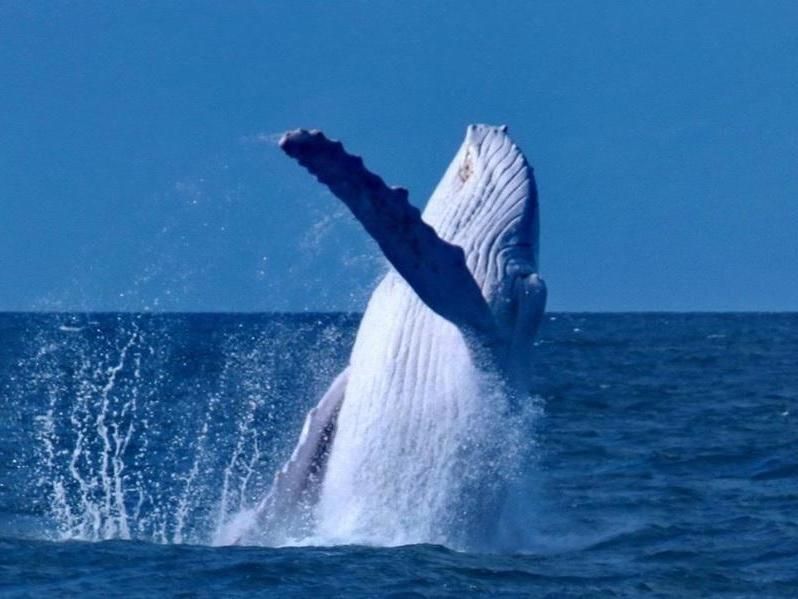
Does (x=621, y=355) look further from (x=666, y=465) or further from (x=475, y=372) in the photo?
(x=475, y=372)

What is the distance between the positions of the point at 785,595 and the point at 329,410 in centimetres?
286

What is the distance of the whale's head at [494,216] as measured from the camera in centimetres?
→ 934

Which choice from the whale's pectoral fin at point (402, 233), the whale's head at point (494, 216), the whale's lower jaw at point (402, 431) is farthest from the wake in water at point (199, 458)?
the whale's pectoral fin at point (402, 233)

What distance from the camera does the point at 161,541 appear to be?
11172 mm

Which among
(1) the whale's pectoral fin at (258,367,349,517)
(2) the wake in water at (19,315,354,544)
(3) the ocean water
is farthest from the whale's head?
(2) the wake in water at (19,315,354,544)

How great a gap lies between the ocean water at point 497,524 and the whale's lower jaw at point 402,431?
0.21 metres

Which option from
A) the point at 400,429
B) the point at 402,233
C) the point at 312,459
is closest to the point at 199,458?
the point at 312,459

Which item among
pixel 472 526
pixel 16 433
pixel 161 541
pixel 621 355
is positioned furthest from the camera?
pixel 621 355

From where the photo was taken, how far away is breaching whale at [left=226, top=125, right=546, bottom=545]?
30.7ft

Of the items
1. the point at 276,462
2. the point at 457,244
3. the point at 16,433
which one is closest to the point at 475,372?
the point at 457,244

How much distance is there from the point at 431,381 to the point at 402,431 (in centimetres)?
34

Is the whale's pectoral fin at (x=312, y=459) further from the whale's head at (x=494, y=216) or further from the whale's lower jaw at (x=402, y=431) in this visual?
the whale's head at (x=494, y=216)

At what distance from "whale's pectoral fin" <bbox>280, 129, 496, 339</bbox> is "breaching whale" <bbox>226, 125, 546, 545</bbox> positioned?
3 centimetres

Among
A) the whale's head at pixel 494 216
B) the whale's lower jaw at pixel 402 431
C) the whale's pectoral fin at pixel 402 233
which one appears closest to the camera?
the whale's pectoral fin at pixel 402 233
